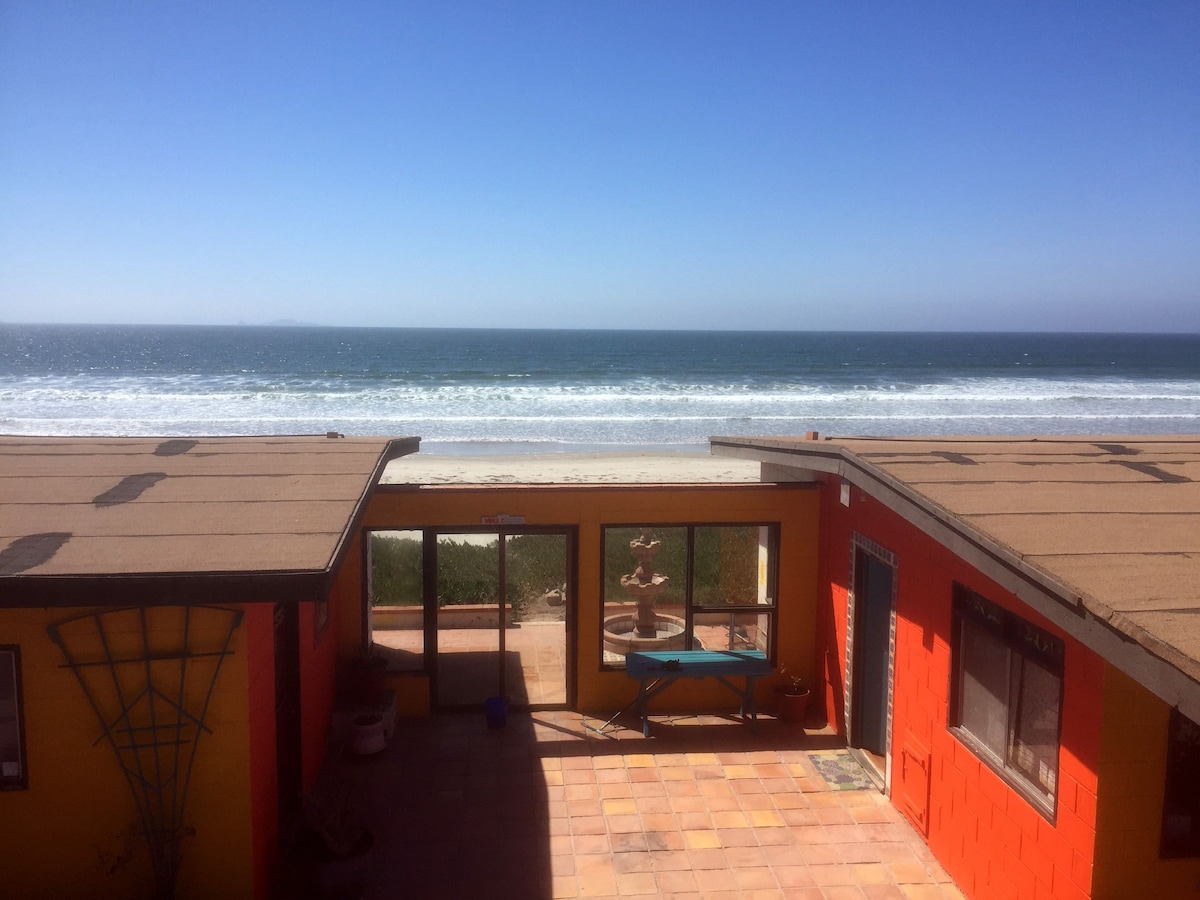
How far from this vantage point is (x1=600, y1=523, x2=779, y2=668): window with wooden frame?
350 inches

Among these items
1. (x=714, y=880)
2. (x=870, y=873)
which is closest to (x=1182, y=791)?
(x=870, y=873)

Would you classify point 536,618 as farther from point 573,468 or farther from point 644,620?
point 573,468

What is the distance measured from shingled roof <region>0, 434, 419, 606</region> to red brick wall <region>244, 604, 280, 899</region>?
62cm

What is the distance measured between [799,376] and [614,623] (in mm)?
44421

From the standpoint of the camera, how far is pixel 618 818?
22.9 ft

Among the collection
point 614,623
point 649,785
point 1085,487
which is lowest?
point 649,785

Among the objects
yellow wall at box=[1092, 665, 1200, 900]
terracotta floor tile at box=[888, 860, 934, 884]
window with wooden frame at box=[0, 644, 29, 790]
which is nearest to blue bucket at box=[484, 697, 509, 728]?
terracotta floor tile at box=[888, 860, 934, 884]

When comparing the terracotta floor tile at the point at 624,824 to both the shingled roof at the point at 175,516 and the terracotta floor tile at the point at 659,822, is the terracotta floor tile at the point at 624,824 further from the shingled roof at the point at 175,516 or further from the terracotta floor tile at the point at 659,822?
the shingled roof at the point at 175,516

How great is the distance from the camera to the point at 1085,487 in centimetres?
543

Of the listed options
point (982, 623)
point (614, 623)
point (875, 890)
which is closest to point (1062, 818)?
point (982, 623)

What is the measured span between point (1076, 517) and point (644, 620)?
520 centimetres

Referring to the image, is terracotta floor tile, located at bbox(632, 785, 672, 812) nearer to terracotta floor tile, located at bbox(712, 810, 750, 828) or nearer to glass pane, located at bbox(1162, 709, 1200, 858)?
terracotta floor tile, located at bbox(712, 810, 750, 828)

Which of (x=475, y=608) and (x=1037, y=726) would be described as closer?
(x=1037, y=726)

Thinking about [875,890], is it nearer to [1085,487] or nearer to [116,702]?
[1085,487]
